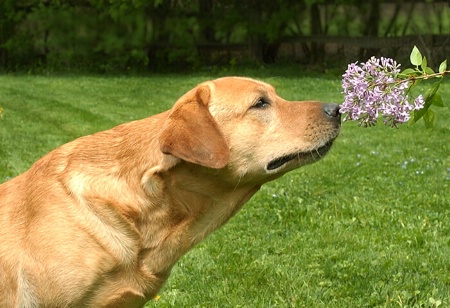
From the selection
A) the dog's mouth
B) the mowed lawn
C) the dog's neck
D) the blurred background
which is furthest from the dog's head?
the blurred background

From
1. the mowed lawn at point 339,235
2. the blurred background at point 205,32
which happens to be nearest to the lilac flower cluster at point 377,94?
the mowed lawn at point 339,235

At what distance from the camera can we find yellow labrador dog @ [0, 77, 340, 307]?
343 cm

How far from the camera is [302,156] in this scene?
3.77 m

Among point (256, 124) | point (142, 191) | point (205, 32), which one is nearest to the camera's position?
point (142, 191)

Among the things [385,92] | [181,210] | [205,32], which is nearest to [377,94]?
[385,92]

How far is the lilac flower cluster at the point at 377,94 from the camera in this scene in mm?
3244

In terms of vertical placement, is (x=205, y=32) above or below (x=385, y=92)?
below

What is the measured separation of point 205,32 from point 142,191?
67.7 feet

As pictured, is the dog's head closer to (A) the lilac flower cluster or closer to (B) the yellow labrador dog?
(B) the yellow labrador dog

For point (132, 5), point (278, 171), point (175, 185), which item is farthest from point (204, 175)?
point (132, 5)

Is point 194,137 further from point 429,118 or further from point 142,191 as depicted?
point 429,118

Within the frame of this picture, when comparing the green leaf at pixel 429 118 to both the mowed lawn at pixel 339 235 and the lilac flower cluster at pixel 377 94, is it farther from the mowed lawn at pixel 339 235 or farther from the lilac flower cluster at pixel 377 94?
the mowed lawn at pixel 339 235

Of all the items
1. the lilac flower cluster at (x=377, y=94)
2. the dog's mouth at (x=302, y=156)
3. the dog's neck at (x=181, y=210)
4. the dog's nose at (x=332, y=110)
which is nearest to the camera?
the lilac flower cluster at (x=377, y=94)

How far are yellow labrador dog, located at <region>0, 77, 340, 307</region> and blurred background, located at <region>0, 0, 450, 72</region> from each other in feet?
57.6
